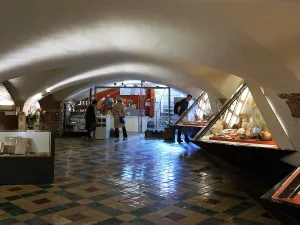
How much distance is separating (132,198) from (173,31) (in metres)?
2.33

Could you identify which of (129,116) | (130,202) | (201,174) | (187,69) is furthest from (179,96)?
(130,202)

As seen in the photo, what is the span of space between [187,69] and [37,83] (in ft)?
16.2

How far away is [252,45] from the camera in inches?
140

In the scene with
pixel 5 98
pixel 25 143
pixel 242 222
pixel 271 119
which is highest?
pixel 5 98

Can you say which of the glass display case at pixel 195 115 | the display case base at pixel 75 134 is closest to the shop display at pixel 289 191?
the glass display case at pixel 195 115

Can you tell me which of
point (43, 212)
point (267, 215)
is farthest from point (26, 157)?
point (267, 215)

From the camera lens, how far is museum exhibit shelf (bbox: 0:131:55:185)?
4711mm

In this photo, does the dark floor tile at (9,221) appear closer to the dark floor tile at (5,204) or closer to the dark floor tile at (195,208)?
the dark floor tile at (5,204)

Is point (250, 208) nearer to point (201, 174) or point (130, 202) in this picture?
point (130, 202)

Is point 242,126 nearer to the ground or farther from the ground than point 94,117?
nearer to the ground

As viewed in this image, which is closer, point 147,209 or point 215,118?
point 147,209

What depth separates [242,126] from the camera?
5812mm

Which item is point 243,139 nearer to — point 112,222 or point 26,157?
point 112,222

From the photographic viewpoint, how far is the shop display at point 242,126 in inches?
204
